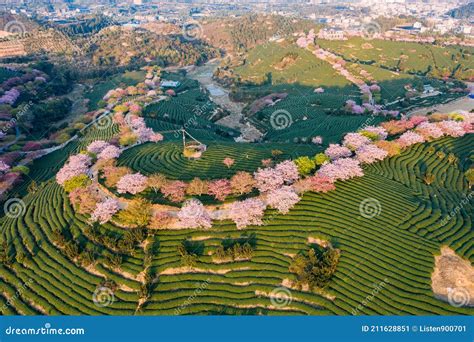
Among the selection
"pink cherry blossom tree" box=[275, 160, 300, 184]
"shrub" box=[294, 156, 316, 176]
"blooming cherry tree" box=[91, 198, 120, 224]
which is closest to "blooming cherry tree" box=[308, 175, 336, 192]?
"shrub" box=[294, 156, 316, 176]

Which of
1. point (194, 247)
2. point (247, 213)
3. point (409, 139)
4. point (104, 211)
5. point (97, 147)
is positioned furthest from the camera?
point (409, 139)

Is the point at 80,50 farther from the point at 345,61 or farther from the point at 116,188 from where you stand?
the point at 116,188

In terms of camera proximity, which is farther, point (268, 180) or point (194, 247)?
point (268, 180)

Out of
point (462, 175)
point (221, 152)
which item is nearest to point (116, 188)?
point (221, 152)

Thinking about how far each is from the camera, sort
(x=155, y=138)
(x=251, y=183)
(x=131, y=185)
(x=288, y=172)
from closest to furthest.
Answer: (x=251, y=183) → (x=131, y=185) → (x=288, y=172) → (x=155, y=138)

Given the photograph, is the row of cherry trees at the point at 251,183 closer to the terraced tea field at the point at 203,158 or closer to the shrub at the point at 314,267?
the terraced tea field at the point at 203,158

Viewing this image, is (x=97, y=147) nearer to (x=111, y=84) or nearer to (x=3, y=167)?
(x=3, y=167)

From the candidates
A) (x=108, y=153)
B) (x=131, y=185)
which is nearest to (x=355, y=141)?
(x=131, y=185)
